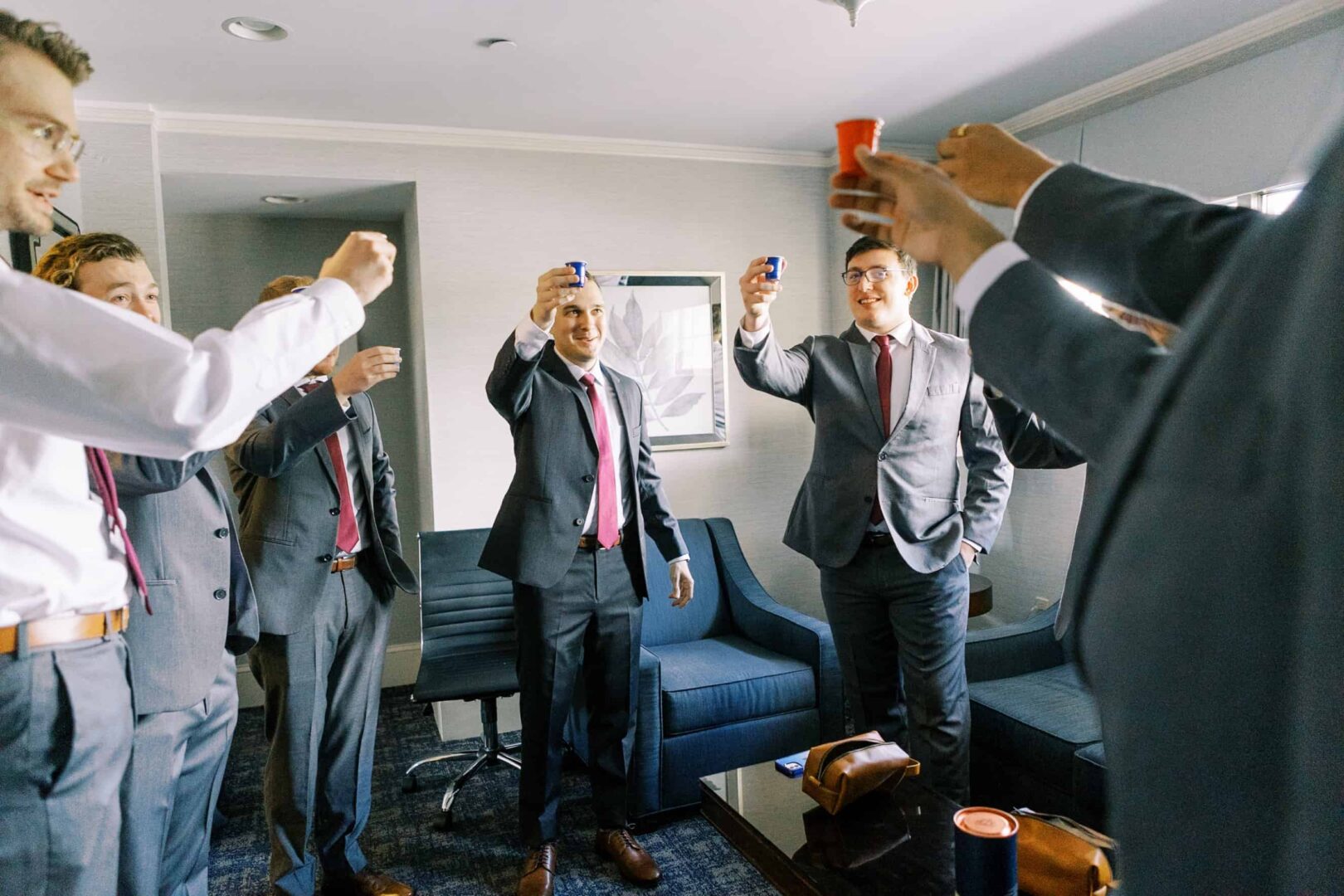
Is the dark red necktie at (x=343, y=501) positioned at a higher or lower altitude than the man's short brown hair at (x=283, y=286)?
lower

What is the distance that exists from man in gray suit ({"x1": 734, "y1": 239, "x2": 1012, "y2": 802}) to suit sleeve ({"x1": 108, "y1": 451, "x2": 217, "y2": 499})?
4.72 feet

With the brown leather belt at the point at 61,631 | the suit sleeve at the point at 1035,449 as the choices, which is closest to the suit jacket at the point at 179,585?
the brown leather belt at the point at 61,631

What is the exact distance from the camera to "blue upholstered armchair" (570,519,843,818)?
276 cm

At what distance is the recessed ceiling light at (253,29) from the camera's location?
2.44 metres

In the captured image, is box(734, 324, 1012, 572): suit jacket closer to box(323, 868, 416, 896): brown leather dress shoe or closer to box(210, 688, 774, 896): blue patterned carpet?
box(210, 688, 774, 896): blue patterned carpet

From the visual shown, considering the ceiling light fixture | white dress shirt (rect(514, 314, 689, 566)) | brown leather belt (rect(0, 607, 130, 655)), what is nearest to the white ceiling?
the ceiling light fixture

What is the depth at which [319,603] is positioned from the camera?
2180mm

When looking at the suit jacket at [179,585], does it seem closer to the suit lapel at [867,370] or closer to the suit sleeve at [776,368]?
the suit sleeve at [776,368]

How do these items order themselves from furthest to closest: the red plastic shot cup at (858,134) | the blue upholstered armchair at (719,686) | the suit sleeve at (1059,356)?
the blue upholstered armchair at (719,686), the red plastic shot cup at (858,134), the suit sleeve at (1059,356)

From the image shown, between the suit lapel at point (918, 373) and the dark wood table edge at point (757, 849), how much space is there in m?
1.18

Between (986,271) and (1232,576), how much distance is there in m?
0.31

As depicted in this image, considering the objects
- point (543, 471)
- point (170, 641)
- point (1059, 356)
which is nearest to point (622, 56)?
point (543, 471)

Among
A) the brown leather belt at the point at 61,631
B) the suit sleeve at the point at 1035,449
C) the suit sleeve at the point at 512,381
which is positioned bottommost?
the brown leather belt at the point at 61,631

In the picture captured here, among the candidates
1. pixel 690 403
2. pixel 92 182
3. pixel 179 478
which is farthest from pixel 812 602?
pixel 92 182
